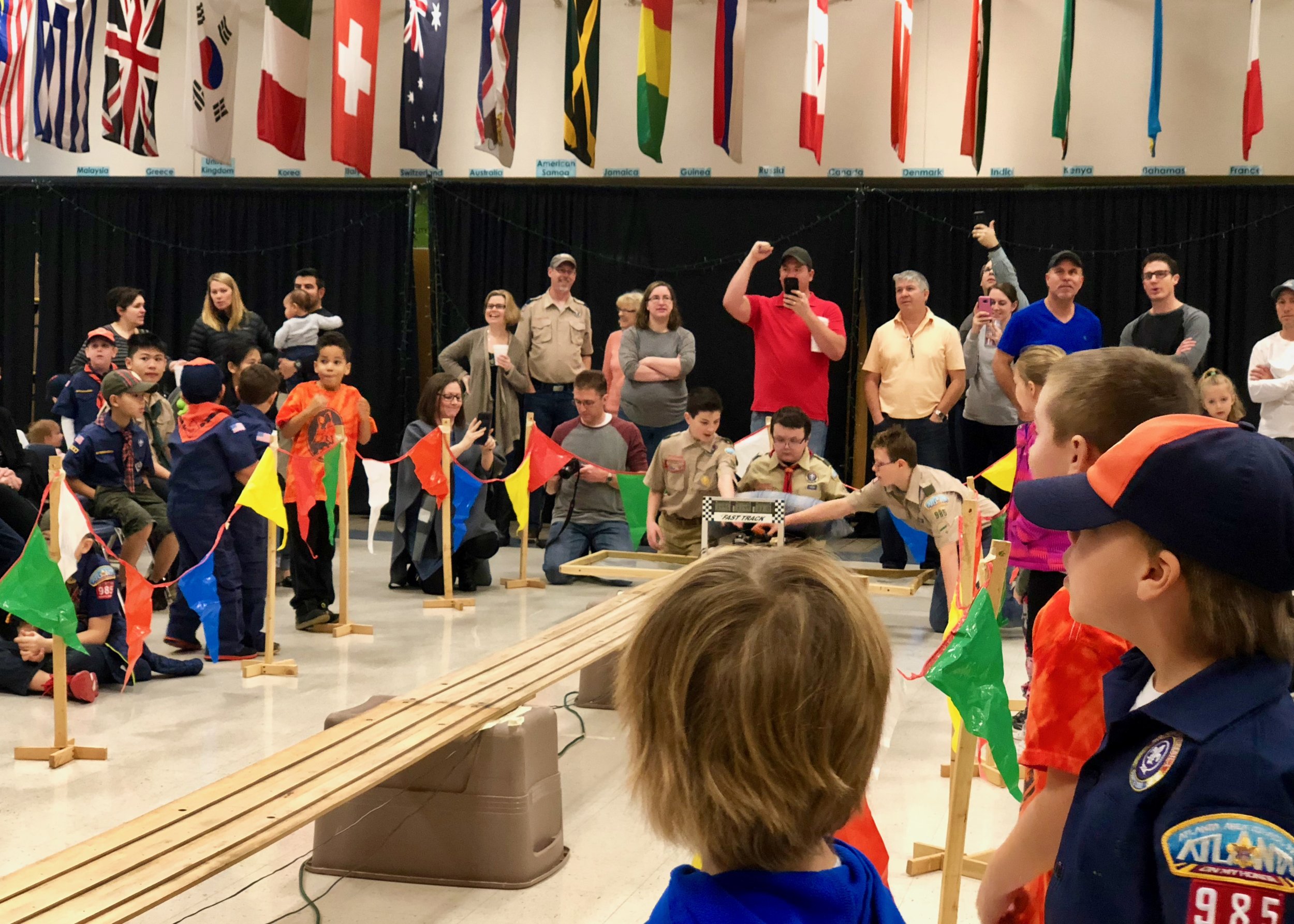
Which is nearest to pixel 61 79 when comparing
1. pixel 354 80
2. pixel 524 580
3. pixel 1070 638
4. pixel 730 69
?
pixel 354 80

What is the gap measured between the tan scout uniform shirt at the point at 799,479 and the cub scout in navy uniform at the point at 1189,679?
218 inches

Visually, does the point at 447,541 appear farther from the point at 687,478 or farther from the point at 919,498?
the point at 919,498

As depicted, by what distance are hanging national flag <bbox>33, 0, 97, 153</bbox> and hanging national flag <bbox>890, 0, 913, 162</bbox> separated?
597cm

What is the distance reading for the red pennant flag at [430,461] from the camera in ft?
24.4

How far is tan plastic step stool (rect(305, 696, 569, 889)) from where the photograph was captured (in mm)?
3504

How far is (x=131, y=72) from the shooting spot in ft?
31.8

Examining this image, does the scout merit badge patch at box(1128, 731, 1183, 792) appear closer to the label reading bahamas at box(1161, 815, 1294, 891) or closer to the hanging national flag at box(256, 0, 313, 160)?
the label reading bahamas at box(1161, 815, 1294, 891)

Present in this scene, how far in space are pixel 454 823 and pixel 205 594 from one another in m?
2.55

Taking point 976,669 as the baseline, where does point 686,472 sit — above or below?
above

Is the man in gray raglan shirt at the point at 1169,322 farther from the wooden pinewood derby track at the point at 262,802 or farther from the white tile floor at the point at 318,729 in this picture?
the wooden pinewood derby track at the point at 262,802

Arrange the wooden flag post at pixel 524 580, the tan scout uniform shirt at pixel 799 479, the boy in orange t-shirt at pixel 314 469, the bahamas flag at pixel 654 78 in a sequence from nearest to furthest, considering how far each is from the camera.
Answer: the boy in orange t-shirt at pixel 314 469
the tan scout uniform shirt at pixel 799 479
the wooden flag post at pixel 524 580
the bahamas flag at pixel 654 78

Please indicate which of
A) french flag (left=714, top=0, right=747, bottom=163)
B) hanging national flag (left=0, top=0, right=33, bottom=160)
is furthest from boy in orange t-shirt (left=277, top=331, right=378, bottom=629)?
hanging national flag (left=0, top=0, right=33, bottom=160)

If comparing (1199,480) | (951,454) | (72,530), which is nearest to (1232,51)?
(951,454)

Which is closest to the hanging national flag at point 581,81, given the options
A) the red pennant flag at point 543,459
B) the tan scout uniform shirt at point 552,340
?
the tan scout uniform shirt at point 552,340
